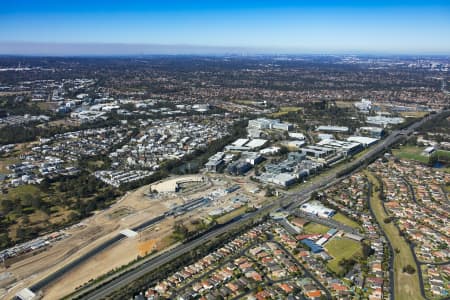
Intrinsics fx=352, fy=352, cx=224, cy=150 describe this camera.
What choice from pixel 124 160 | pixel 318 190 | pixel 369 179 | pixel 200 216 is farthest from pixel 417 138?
pixel 124 160

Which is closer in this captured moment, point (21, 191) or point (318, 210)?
point (318, 210)

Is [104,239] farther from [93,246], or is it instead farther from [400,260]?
[400,260]

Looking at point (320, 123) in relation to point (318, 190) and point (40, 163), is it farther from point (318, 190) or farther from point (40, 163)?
point (40, 163)

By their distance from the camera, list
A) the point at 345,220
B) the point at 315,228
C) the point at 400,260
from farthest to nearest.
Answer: the point at 345,220, the point at 315,228, the point at 400,260

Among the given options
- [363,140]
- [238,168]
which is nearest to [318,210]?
[238,168]

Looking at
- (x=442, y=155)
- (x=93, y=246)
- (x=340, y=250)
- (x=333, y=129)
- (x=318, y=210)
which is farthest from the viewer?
(x=333, y=129)

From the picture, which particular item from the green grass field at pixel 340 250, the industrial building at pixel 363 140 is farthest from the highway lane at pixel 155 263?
the industrial building at pixel 363 140

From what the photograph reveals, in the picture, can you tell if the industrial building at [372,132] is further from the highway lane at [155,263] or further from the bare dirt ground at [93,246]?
the bare dirt ground at [93,246]
